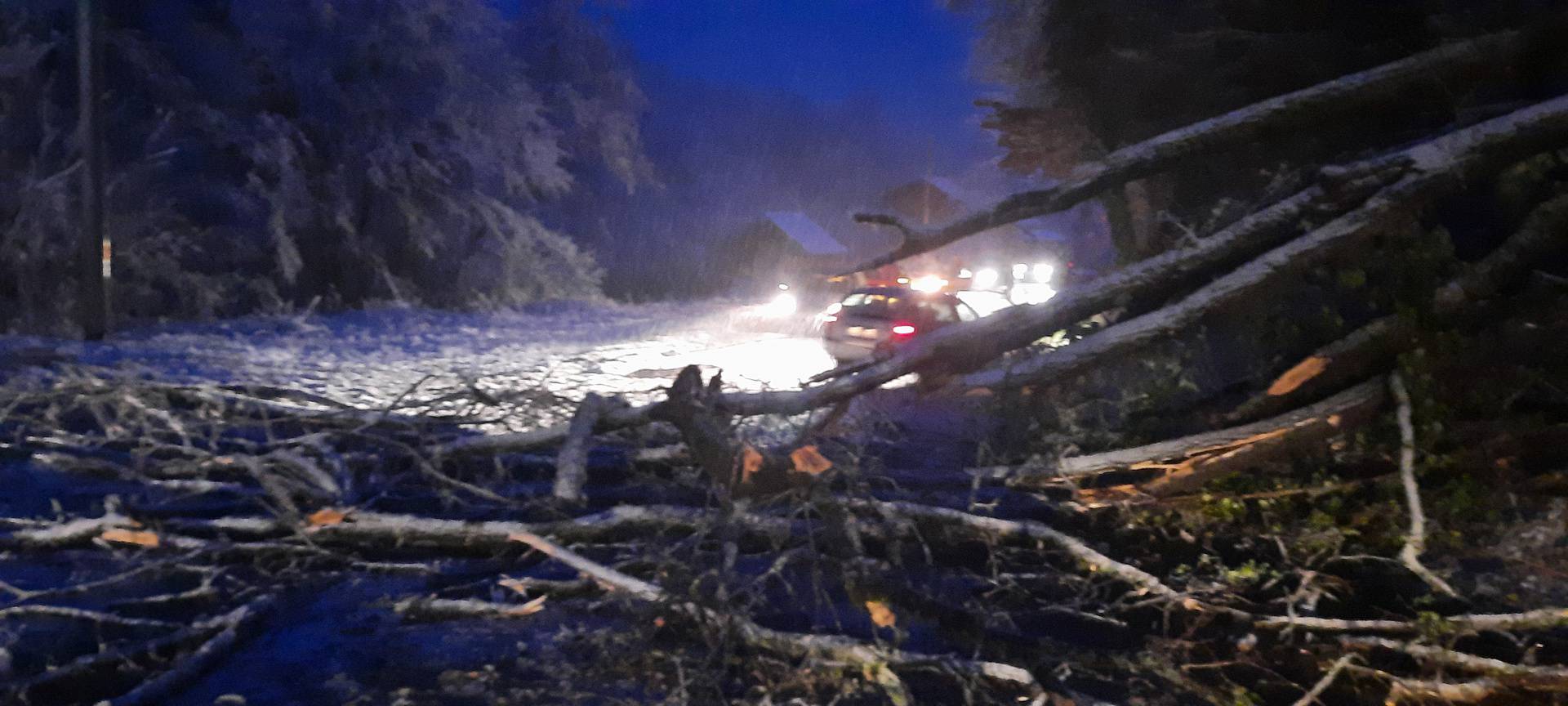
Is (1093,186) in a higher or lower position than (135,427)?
higher

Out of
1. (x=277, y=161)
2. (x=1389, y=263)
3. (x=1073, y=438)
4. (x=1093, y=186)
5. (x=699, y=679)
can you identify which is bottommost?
(x=699, y=679)

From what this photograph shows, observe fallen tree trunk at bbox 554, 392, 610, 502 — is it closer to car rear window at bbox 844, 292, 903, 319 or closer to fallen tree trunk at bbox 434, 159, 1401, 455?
fallen tree trunk at bbox 434, 159, 1401, 455

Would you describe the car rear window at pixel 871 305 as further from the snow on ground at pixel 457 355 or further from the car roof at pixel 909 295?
the snow on ground at pixel 457 355

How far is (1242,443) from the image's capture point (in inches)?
196

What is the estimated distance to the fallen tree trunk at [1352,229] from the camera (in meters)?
4.99

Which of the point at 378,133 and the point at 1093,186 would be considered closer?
the point at 1093,186

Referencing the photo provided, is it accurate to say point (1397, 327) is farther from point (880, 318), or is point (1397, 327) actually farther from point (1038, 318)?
point (880, 318)

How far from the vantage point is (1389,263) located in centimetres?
514

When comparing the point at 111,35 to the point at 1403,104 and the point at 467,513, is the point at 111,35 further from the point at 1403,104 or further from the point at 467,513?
the point at 1403,104

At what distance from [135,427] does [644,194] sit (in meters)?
42.5

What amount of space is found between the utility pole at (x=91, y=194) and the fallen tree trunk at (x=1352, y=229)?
11.9 meters

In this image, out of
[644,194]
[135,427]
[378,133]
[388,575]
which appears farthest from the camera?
[644,194]

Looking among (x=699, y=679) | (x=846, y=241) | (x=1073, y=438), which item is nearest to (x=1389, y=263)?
(x=1073, y=438)

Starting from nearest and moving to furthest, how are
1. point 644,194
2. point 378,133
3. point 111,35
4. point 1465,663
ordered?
point 1465,663 → point 111,35 → point 378,133 → point 644,194
